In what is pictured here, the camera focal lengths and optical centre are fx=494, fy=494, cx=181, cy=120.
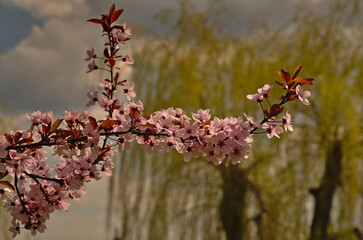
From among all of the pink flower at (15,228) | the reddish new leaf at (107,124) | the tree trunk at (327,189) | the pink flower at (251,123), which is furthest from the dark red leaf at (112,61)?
the tree trunk at (327,189)

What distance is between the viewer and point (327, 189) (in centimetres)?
400

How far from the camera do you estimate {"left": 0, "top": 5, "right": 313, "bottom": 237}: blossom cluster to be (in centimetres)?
134

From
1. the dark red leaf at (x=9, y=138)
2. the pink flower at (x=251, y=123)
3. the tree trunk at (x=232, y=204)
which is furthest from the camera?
the tree trunk at (x=232, y=204)

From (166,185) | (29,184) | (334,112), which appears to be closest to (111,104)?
(29,184)

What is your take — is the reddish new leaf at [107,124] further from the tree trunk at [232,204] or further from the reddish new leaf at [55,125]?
the tree trunk at [232,204]

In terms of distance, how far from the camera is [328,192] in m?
4.01

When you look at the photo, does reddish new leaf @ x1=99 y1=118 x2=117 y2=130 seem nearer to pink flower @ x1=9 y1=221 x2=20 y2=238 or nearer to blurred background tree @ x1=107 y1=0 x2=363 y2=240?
pink flower @ x1=9 y1=221 x2=20 y2=238

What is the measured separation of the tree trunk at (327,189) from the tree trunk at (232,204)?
0.59 metres

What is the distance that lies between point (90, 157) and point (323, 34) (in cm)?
348

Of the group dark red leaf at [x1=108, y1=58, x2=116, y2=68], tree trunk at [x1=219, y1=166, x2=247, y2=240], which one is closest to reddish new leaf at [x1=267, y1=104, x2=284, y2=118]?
dark red leaf at [x1=108, y1=58, x2=116, y2=68]

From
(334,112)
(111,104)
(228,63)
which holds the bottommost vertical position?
(111,104)

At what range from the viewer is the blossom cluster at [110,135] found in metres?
1.34

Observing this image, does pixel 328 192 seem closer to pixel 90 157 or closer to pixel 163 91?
pixel 163 91

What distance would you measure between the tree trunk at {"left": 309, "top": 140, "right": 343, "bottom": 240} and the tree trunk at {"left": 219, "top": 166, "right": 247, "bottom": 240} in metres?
0.59
